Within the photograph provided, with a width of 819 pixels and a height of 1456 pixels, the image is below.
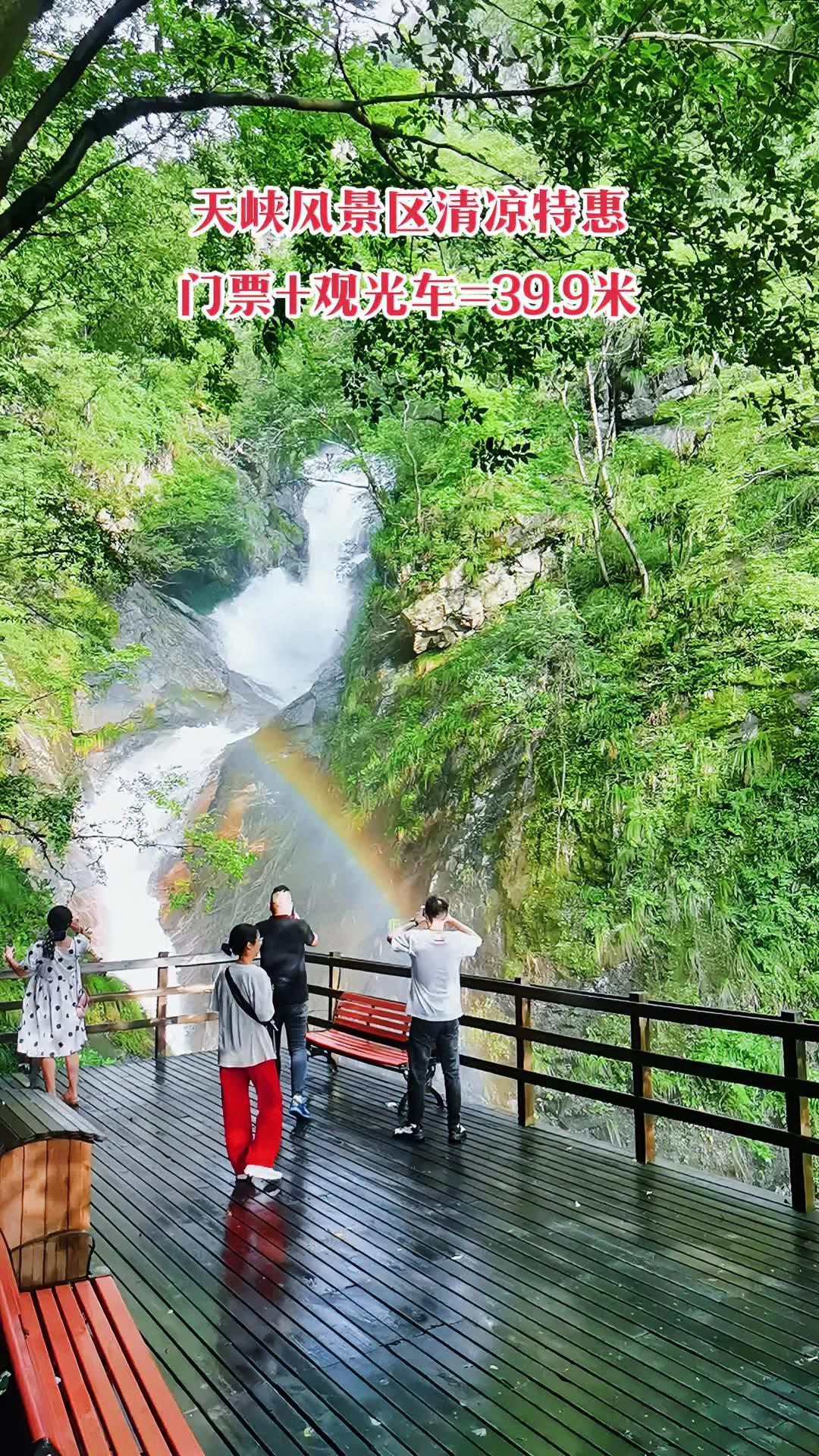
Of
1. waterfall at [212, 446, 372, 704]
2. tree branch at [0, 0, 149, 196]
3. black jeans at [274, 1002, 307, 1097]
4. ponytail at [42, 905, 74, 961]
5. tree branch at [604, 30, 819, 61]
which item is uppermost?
waterfall at [212, 446, 372, 704]

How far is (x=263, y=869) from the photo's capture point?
18.8 meters

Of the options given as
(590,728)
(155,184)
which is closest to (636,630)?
(590,728)

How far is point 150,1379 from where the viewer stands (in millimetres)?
2686

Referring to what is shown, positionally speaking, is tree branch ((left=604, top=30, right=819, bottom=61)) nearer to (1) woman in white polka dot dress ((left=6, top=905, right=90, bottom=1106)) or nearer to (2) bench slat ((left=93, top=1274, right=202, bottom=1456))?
(2) bench slat ((left=93, top=1274, right=202, bottom=1456))

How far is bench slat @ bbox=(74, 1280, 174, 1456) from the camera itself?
236 cm

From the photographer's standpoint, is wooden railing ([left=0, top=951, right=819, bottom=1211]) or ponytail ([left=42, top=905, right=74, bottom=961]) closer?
wooden railing ([left=0, top=951, right=819, bottom=1211])

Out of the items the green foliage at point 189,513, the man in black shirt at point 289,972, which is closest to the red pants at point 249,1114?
the man in black shirt at point 289,972

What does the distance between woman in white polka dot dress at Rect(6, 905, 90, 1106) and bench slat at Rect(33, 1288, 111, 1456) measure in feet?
13.3

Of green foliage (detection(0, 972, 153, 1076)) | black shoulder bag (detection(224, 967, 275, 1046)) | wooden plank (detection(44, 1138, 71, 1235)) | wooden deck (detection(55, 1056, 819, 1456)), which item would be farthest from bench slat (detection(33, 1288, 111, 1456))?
green foliage (detection(0, 972, 153, 1076))

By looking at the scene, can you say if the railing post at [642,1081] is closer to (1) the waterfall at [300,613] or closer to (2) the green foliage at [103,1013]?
(2) the green foliage at [103,1013]

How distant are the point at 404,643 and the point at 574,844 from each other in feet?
25.3

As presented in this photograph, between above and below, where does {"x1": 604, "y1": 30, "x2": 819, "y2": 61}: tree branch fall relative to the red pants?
above

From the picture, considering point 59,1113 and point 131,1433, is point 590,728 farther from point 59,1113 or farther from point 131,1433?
point 131,1433

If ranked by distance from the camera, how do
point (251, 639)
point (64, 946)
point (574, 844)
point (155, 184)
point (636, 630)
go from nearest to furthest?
1. point (64, 946)
2. point (155, 184)
3. point (574, 844)
4. point (636, 630)
5. point (251, 639)
